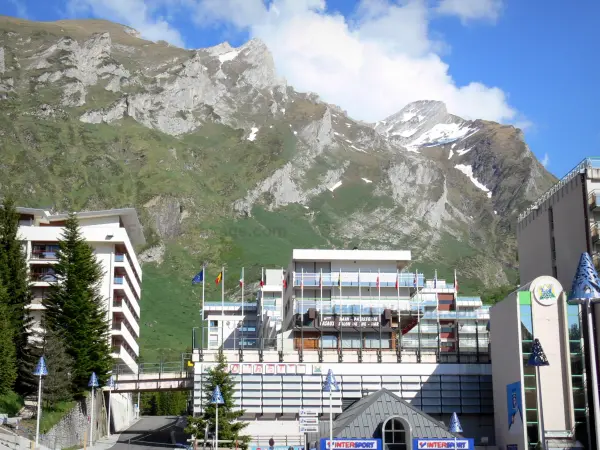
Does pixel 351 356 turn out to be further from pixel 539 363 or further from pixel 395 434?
pixel 539 363

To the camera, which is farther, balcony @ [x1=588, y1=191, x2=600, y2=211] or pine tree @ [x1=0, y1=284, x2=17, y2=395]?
balcony @ [x1=588, y1=191, x2=600, y2=211]

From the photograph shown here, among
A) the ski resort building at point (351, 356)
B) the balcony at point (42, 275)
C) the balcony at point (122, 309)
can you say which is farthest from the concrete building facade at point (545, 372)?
the balcony at point (42, 275)

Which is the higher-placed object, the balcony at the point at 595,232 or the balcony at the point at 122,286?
the balcony at the point at 122,286

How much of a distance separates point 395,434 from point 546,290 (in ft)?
56.9

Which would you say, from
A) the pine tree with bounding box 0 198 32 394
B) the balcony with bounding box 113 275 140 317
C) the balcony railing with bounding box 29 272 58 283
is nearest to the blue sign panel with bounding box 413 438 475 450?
the pine tree with bounding box 0 198 32 394

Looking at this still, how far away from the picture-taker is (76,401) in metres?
70.6

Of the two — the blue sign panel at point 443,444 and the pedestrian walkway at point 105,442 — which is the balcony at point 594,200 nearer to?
the blue sign panel at point 443,444

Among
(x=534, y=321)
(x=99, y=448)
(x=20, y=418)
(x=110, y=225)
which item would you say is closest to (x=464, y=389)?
Result: (x=534, y=321)

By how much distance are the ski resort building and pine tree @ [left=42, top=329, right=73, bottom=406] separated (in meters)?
12.9

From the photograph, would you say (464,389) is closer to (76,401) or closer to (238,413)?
(238,413)

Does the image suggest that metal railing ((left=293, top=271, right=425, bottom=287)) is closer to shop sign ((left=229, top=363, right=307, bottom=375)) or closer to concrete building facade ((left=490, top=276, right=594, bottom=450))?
shop sign ((left=229, top=363, right=307, bottom=375))

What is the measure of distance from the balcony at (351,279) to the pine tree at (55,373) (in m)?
36.2

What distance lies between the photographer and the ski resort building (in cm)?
7588

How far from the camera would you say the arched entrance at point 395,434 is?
5722 cm
